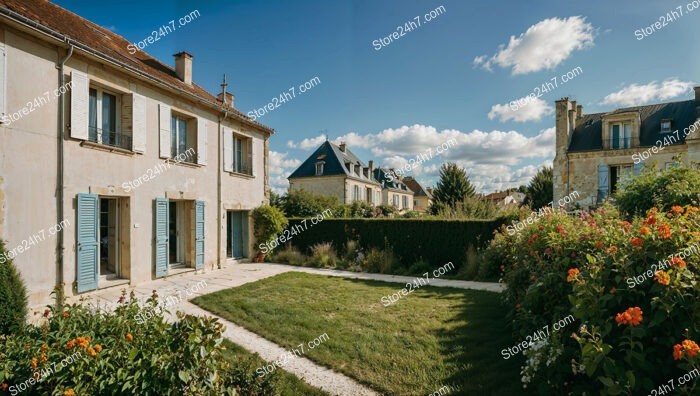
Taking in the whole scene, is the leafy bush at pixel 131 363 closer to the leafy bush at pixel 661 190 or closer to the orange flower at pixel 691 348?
the orange flower at pixel 691 348

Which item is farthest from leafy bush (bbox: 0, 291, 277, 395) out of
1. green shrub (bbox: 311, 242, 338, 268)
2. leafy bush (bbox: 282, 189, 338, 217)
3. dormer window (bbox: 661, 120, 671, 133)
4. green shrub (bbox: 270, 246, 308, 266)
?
dormer window (bbox: 661, 120, 671, 133)

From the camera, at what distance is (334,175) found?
30.1 meters

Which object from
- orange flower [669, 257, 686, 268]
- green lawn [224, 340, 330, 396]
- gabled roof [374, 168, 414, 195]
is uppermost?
gabled roof [374, 168, 414, 195]

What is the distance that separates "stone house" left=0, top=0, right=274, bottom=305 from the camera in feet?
20.0

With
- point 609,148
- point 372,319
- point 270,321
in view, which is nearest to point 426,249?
point 372,319

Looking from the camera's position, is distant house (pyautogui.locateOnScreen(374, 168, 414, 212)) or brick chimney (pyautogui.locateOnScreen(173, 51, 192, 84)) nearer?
brick chimney (pyautogui.locateOnScreen(173, 51, 192, 84))

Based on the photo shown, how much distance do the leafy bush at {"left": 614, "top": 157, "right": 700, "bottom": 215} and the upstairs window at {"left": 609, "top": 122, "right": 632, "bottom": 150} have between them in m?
15.3

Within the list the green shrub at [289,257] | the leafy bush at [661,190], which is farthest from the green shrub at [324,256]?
the leafy bush at [661,190]

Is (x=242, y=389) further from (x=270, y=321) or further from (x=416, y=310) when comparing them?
(x=416, y=310)

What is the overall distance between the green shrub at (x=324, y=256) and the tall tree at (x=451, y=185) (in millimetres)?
10053

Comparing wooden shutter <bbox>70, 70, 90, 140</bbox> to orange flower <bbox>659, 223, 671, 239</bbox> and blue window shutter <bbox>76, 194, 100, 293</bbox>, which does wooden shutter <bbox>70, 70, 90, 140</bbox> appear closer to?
blue window shutter <bbox>76, 194, 100, 293</bbox>

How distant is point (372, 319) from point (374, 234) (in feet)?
23.1

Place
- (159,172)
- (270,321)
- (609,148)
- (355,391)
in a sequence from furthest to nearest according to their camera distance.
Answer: (609,148) → (159,172) → (270,321) → (355,391)

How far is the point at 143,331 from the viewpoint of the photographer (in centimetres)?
312
